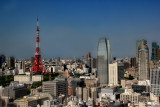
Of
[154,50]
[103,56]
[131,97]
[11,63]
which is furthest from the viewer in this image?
[154,50]

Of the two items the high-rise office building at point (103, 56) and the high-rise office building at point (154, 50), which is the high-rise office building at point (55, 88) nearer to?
the high-rise office building at point (103, 56)

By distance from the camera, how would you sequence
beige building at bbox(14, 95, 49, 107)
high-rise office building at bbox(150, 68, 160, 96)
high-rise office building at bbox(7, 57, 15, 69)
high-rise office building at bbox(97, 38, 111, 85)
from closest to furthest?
1. beige building at bbox(14, 95, 49, 107)
2. high-rise office building at bbox(150, 68, 160, 96)
3. high-rise office building at bbox(97, 38, 111, 85)
4. high-rise office building at bbox(7, 57, 15, 69)

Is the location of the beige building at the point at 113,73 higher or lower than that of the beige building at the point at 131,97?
higher

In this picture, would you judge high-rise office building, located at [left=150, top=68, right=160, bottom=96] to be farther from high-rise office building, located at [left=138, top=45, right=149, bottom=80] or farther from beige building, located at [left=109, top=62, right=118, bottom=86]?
beige building, located at [left=109, top=62, right=118, bottom=86]

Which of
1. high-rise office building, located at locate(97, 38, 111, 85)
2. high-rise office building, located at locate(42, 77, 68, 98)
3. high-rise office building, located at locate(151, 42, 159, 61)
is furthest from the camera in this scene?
high-rise office building, located at locate(151, 42, 159, 61)

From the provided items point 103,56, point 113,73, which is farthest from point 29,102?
point 103,56

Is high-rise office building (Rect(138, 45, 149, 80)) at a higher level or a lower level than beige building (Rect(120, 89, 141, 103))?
higher

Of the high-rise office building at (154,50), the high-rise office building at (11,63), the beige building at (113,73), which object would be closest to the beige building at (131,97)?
the beige building at (113,73)

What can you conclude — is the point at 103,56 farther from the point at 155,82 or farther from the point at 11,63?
the point at 11,63

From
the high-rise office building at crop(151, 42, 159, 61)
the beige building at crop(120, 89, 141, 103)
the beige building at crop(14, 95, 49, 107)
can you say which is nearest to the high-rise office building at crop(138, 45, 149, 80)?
the beige building at crop(120, 89, 141, 103)

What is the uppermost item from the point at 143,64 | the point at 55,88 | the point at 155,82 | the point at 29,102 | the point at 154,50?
the point at 154,50

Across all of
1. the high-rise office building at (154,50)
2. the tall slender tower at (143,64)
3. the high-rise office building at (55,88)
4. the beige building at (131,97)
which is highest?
the high-rise office building at (154,50)

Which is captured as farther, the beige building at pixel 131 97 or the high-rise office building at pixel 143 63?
the high-rise office building at pixel 143 63

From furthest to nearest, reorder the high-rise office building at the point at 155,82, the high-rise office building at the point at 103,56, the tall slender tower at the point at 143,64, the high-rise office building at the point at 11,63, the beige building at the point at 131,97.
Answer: the high-rise office building at the point at 11,63 < the high-rise office building at the point at 103,56 < the tall slender tower at the point at 143,64 < the high-rise office building at the point at 155,82 < the beige building at the point at 131,97
